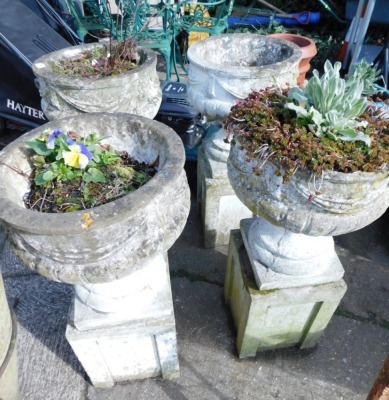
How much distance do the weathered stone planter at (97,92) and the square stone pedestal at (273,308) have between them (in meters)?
0.90

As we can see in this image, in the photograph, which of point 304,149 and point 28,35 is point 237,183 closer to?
point 304,149

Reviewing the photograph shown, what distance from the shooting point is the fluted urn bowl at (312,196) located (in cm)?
117

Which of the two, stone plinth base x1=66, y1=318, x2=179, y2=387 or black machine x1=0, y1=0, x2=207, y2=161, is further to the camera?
black machine x1=0, y1=0, x2=207, y2=161

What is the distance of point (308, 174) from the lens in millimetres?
1163

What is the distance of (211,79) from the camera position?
6.41 feet

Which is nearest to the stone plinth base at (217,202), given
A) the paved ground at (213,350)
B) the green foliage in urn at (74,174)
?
the paved ground at (213,350)

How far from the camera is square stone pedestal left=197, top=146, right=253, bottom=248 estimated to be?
2.25m

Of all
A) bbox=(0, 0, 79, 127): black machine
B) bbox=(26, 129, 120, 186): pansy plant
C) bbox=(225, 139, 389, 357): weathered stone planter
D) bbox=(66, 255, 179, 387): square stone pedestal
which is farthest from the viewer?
bbox=(0, 0, 79, 127): black machine

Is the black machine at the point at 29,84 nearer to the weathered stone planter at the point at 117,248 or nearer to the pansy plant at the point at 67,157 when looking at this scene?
the weathered stone planter at the point at 117,248

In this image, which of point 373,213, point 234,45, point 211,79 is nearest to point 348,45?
point 234,45

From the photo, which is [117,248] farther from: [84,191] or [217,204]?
[217,204]

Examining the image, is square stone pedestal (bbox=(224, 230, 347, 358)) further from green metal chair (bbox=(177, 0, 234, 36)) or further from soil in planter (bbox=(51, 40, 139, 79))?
green metal chair (bbox=(177, 0, 234, 36))

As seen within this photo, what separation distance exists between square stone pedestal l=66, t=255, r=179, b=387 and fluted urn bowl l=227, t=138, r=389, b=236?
50 cm

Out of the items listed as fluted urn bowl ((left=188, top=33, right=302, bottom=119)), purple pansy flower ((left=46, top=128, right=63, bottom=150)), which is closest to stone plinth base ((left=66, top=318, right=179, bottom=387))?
purple pansy flower ((left=46, top=128, right=63, bottom=150))
